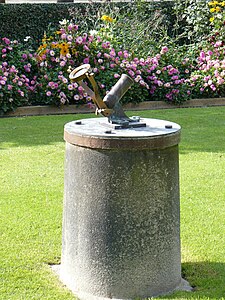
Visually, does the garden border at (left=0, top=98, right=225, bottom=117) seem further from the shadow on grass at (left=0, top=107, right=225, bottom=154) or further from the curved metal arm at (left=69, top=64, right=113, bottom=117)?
the curved metal arm at (left=69, top=64, right=113, bottom=117)

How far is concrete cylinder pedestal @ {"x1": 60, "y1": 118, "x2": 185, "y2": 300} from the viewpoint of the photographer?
3.68 meters

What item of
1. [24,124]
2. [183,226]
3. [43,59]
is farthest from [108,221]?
[43,59]

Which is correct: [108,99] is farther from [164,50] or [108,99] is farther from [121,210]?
[164,50]

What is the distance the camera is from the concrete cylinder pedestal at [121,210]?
12.1 feet

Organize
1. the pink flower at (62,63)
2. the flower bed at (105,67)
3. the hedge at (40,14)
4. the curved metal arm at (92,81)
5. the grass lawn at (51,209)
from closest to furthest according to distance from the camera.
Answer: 1. the curved metal arm at (92,81)
2. the grass lawn at (51,209)
3. the flower bed at (105,67)
4. the pink flower at (62,63)
5. the hedge at (40,14)

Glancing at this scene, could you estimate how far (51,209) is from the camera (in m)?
5.52

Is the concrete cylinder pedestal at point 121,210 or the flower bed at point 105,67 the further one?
the flower bed at point 105,67

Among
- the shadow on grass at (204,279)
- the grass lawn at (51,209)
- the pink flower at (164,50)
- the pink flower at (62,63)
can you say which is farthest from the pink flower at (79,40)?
the shadow on grass at (204,279)

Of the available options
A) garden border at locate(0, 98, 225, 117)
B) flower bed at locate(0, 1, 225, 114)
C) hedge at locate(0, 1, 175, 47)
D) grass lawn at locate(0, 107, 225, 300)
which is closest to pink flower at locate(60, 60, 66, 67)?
flower bed at locate(0, 1, 225, 114)

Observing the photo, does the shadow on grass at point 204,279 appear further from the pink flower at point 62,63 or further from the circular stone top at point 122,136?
the pink flower at point 62,63

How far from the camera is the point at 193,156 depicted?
23.9 feet

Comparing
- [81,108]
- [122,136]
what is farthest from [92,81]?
→ [81,108]

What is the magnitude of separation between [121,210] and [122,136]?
0.43m

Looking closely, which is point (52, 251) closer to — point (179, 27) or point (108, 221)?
point (108, 221)
